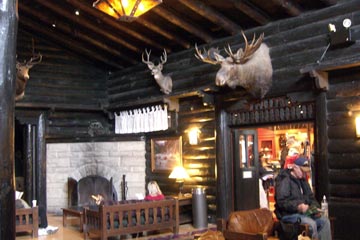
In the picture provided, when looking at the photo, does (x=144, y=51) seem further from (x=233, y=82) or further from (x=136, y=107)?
(x=233, y=82)

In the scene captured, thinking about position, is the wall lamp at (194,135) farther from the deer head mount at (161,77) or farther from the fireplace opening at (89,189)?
the fireplace opening at (89,189)

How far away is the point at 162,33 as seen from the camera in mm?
9633

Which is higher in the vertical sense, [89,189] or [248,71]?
[248,71]

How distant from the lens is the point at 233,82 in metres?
8.16

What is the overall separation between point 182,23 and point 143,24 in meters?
0.89

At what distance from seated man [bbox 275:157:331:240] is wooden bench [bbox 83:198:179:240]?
127 inches

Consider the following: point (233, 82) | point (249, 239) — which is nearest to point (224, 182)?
point (233, 82)

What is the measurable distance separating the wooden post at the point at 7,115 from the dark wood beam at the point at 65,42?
9283 mm

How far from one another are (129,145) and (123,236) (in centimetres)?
337

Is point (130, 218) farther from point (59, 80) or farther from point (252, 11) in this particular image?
point (59, 80)

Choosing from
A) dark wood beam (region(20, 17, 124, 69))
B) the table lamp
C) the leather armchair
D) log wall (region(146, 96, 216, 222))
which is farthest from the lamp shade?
the leather armchair

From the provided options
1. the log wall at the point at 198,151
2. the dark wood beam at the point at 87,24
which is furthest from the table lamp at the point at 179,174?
the dark wood beam at the point at 87,24

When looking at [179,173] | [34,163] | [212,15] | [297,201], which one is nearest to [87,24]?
[212,15]

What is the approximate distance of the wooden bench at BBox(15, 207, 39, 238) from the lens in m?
8.54
